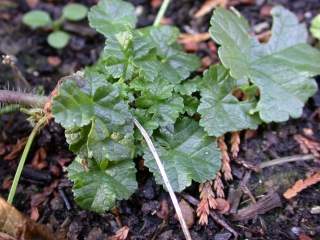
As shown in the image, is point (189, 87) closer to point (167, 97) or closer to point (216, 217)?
point (167, 97)

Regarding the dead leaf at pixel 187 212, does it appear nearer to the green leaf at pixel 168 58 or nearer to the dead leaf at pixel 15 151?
the green leaf at pixel 168 58

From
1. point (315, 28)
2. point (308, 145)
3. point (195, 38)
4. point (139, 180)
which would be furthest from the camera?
point (195, 38)

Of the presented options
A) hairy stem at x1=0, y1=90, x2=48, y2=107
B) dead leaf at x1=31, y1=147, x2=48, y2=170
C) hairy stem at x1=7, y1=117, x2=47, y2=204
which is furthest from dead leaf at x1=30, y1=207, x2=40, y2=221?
hairy stem at x1=0, y1=90, x2=48, y2=107

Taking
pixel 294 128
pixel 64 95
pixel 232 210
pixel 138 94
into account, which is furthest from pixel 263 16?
pixel 64 95

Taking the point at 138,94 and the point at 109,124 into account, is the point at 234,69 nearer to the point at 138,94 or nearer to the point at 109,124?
the point at 138,94

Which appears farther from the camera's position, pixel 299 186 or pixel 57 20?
pixel 57 20

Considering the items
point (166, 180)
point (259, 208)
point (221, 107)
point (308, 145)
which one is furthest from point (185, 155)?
point (308, 145)
